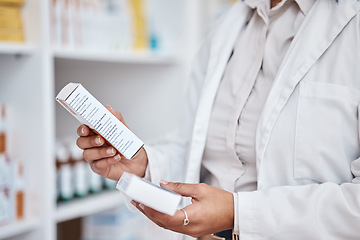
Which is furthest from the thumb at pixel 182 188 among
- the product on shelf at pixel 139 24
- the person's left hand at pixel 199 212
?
the product on shelf at pixel 139 24

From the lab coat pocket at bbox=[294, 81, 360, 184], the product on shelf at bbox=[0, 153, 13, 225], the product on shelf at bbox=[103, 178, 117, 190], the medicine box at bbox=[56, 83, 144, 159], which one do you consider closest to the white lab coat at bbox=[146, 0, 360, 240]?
the lab coat pocket at bbox=[294, 81, 360, 184]

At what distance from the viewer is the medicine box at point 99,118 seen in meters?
0.67

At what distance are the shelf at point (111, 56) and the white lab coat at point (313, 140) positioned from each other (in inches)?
32.9

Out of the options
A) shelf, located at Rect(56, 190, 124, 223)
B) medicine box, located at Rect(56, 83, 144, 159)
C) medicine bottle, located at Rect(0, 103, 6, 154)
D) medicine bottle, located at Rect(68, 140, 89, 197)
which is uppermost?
medicine box, located at Rect(56, 83, 144, 159)

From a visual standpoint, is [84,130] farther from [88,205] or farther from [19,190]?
[88,205]

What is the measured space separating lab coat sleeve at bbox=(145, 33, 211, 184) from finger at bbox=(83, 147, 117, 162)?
0.17 meters

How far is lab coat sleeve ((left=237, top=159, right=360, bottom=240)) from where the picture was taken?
2.32 ft

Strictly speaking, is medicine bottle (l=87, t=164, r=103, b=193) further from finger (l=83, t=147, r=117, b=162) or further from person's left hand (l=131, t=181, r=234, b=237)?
person's left hand (l=131, t=181, r=234, b=237)

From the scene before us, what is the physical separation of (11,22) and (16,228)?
2.27 feet

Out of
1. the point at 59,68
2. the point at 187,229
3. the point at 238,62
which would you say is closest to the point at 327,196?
the point at 187,229

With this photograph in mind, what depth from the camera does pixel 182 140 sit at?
42.8 inches

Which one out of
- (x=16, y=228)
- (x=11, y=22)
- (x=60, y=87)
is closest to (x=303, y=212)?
(x=60, y=87)

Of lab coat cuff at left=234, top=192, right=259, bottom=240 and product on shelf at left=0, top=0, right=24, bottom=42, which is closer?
lab coat cuff at left=234, top=192, right=259, bottom=240

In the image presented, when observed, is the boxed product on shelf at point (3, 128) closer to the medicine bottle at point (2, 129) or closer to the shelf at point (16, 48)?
the medicine bottle at point (2, 129)
